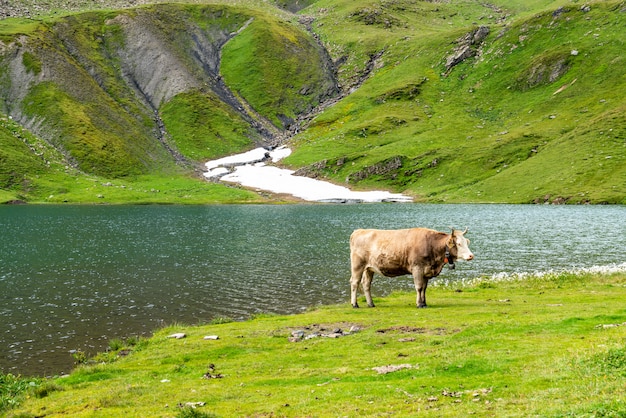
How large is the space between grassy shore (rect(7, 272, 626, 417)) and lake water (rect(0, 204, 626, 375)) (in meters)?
6.24

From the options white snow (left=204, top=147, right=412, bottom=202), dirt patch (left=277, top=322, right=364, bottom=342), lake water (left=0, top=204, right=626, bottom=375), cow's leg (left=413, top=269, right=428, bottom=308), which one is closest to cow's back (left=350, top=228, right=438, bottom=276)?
cow's leg (left=413, top=269, right=428, bottom=308)

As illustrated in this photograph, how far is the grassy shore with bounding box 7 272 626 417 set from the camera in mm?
12602

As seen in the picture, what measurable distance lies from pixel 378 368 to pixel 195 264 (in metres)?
42.2

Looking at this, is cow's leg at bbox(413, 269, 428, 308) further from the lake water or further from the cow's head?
A: the cow's head

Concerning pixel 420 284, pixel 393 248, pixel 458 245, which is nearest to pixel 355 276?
pixel 393 248

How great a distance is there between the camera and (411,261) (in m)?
29.6

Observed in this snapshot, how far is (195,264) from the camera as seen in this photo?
185 feet

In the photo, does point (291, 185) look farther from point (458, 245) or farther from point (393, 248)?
point (458, 245)

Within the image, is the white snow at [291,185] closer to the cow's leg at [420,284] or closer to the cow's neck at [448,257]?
the cow's leg at [420,284]

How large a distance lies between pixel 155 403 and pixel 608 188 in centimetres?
13502

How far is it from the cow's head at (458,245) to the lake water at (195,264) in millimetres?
4937

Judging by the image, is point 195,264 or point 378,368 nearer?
point 378,368

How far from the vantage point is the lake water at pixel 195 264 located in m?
34.1

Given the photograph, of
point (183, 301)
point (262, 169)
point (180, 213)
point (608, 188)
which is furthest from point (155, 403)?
point (262, 169)
